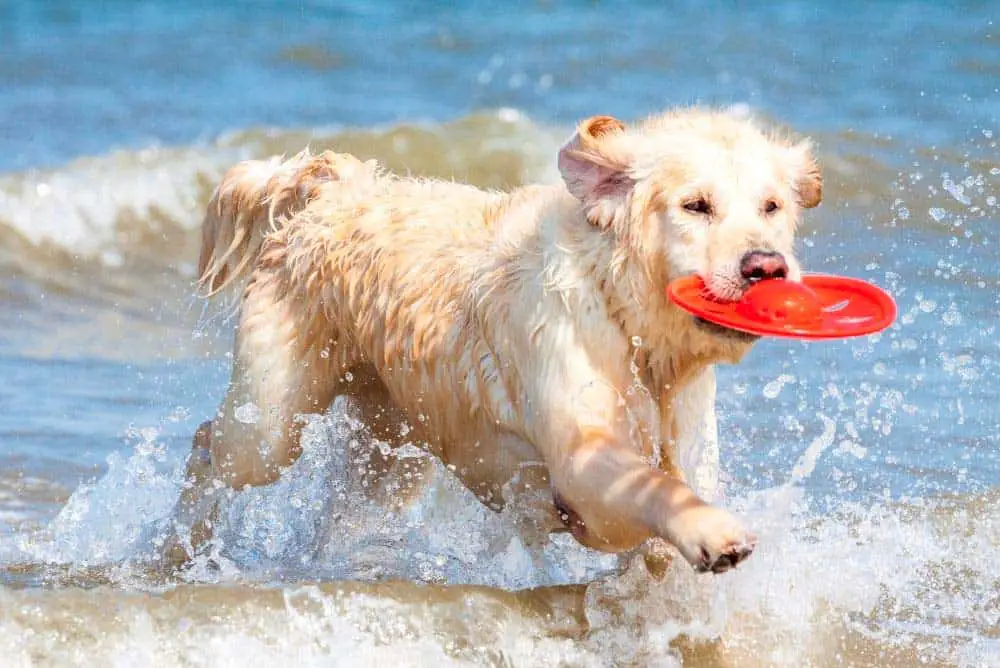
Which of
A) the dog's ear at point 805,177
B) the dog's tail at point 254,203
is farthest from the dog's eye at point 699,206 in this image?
the dog's tail at point 254,203

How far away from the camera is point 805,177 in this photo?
5238mm

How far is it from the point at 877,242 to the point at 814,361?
113 inches

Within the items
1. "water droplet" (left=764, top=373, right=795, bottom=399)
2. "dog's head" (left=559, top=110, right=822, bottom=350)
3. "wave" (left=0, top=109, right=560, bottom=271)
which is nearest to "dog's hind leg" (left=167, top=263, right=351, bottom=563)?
"dog's head" (left=559, top=110, right=822, bottom=350)

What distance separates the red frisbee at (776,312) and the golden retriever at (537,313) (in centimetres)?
5

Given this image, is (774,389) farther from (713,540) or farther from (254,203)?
(713,540)

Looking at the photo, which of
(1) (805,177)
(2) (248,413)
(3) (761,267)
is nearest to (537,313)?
(3) (761,267)

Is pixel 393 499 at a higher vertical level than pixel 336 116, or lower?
higher

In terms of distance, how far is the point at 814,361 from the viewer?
9414mm

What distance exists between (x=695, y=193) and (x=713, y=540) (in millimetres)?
1080

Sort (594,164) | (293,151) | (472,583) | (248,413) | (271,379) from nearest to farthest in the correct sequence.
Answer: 1. (594,164)
2. (472,583)
3. (271,379)
4. (248,413)
5. (293,151)

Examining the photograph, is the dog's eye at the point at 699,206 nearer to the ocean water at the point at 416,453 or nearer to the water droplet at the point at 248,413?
the ocean water at the point at 416,453

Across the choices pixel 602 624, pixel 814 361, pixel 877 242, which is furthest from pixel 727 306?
pixel 877 242

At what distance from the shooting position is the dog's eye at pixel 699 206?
488cm

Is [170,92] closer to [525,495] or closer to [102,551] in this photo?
[102,551]
